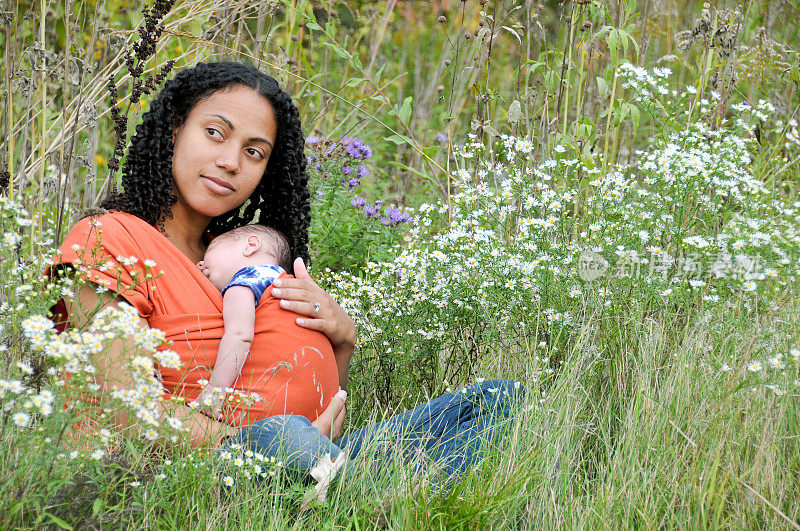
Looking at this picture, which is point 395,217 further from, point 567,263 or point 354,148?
point 567,263

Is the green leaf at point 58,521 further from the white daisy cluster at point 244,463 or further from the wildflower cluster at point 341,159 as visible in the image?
the wildflower cluster at point 341,159

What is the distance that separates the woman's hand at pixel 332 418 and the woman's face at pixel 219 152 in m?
0.72

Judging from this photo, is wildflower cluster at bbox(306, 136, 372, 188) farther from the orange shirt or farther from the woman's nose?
the orange shirt

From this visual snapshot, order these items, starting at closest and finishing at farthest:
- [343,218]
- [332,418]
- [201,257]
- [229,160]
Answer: [332,418] < [229,160] < [201,257] < [343,218]

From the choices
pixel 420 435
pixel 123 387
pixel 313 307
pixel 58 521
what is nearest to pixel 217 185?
pixel 313 307

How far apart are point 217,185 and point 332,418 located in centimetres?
84

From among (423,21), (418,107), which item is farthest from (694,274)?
(423,21)

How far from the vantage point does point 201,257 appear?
9.14 ft

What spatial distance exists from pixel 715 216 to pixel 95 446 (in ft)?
7.61

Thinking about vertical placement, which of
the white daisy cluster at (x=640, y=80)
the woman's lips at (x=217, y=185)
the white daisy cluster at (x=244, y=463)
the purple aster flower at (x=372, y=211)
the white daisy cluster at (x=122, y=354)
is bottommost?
the purple aster flower at (x=372, y=211)

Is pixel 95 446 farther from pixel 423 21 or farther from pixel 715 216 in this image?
pixel 423 21

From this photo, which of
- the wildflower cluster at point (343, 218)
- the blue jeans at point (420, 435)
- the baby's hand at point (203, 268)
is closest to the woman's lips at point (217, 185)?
the baby's hand at point (203, 268)

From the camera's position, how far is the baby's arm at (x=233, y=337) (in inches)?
88.9

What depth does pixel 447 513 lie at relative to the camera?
201cm
